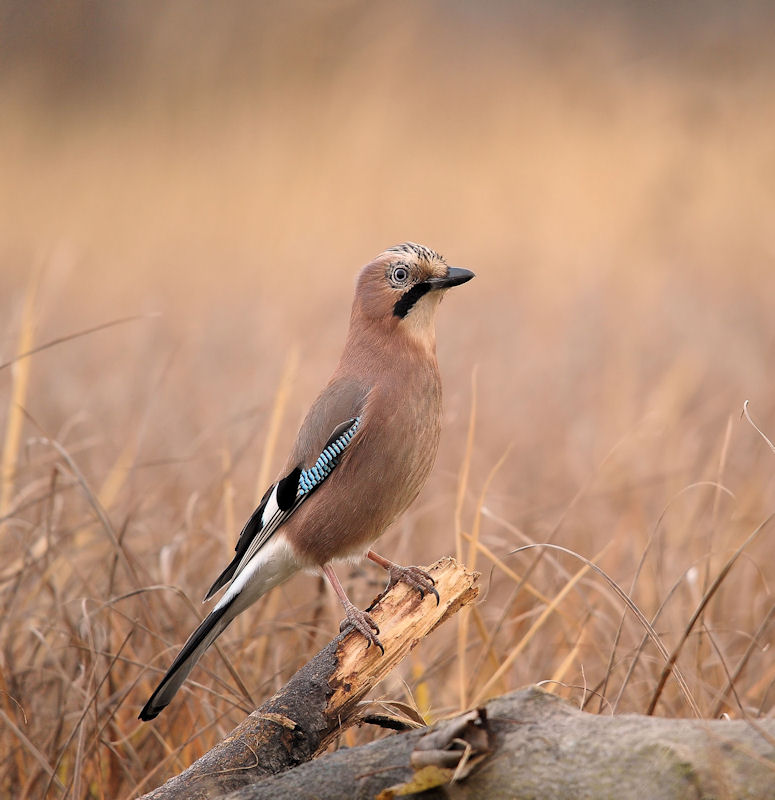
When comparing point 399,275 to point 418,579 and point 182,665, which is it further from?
point 182,665

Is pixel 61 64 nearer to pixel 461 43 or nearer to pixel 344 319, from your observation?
pixel 461 43

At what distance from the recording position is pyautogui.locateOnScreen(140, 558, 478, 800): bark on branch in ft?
7.31

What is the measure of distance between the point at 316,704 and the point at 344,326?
6.19 m

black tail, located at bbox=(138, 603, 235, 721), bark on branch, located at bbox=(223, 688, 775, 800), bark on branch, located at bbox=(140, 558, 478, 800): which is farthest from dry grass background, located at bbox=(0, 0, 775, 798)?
bark on branch, located at bbox=(223, 688, 775, 800)

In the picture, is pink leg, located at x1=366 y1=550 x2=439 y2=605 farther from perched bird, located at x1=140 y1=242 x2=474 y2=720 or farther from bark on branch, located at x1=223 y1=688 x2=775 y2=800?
bark on branch, located at x1=223 y1=688 x2=775 y2=800

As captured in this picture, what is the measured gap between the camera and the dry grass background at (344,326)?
11.8 ft

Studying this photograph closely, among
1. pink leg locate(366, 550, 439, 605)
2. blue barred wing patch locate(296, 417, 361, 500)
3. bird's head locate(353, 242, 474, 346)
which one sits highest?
bird's head locate(353, 242, 474, 346)

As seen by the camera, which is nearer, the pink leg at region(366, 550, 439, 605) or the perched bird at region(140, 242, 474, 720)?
the pink leg at region(366, 550, 439, 605)

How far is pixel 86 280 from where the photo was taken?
422 inches

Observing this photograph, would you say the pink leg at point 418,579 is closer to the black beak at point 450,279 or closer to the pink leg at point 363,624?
the pink leg at point 363,624

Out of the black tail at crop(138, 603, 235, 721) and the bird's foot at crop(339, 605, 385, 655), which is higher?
the bird's foot at crop(339, 605, 385, 655)

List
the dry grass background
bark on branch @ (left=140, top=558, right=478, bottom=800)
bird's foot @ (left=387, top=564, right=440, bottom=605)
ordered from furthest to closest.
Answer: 1. the dry grass background
2. bird's foot @ (left=387, top=564, right=440, bottom=605)
3. bark on branch @ (left=140, top=558, right=478, bottom=800)

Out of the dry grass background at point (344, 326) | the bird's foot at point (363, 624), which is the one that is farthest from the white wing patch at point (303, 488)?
the bird's foot at point (363, 624)

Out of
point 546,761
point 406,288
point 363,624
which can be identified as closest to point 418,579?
point 363,624
